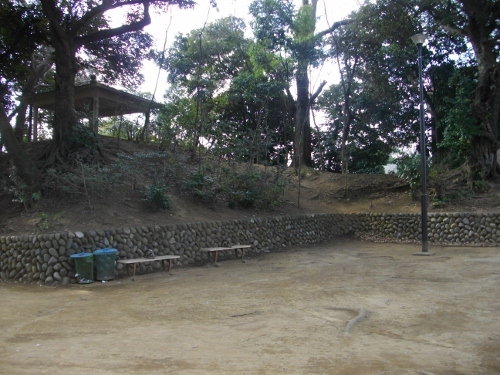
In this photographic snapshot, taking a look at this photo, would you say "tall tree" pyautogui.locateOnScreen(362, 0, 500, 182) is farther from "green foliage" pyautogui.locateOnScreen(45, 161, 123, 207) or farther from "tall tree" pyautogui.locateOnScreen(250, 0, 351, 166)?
"green foliage" pyautogui.locateOnScreen(45, 161, 123, 207)

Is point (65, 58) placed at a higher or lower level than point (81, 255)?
higher

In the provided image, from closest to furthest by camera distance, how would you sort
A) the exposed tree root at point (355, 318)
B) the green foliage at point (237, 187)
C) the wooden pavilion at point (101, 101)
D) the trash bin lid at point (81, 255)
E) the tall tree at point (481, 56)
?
the exposed tree root at point (355, 318) < the trash bin lid at point (81, 255) < the green foliage at point (237, 187) < the tall tree at point (481, 56) < the wooden pavilion at point (101, 101)

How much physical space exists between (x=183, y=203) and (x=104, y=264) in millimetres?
4725

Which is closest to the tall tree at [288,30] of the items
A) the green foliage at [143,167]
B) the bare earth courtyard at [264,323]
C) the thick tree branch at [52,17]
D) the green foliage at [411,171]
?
the green foliage at [411,171]

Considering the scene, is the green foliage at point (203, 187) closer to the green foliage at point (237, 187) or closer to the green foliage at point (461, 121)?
the green foliage at point (237, 187)

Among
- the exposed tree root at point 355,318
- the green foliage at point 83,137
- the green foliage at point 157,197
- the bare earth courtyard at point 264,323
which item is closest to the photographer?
the bare earth courtyard at point 264,323

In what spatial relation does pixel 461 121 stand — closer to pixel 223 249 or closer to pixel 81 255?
pixel 223 249

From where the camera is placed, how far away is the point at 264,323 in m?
5.96

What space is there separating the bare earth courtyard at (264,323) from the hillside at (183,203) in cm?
219

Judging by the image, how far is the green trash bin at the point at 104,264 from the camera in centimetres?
962

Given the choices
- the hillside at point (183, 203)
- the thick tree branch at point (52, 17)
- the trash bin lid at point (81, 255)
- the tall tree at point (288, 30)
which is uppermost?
the tall tree at point (288, 30)

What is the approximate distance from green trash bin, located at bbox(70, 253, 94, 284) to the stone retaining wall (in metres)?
0.26

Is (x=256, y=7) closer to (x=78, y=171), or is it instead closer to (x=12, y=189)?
(x=78, y=171)

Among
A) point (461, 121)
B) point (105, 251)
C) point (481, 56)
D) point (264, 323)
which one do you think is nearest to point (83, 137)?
point (105, 251)
